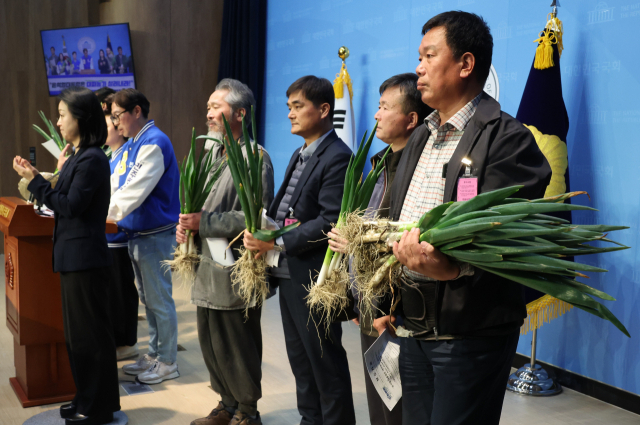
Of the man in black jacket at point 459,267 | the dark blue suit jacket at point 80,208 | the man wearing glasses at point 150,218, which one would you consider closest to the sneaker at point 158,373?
the man wearing glasses at point 150,218

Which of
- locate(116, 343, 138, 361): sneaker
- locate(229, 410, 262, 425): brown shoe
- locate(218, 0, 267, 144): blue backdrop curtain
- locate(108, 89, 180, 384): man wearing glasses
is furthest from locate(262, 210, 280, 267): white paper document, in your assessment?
locate(218, 0, 267, 144): blue backdrop curtain

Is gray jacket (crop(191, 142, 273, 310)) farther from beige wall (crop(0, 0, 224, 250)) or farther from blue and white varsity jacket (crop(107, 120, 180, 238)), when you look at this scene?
beige wall (crop(0, 0, 224, 250))

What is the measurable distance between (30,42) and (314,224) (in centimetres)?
607

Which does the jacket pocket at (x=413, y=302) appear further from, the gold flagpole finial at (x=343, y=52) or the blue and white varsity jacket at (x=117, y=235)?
the gold flagpole finial at (x=343, y=52)

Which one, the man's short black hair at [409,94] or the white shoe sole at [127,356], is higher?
the man's short black hair at [409,94]

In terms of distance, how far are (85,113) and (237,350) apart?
1.22 metres

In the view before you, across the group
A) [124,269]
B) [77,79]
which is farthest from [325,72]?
[77,79]

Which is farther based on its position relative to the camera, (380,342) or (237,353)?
(237,353)

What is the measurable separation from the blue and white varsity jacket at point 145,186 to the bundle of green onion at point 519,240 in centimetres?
222

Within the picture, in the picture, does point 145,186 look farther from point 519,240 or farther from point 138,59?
point 138,59

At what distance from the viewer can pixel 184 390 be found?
9.96 ft

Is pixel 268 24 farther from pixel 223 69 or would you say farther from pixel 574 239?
pixel 574 239

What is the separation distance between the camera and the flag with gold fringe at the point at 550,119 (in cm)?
303

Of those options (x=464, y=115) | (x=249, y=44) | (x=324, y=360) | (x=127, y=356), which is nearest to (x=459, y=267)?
(x=464, y=115)
